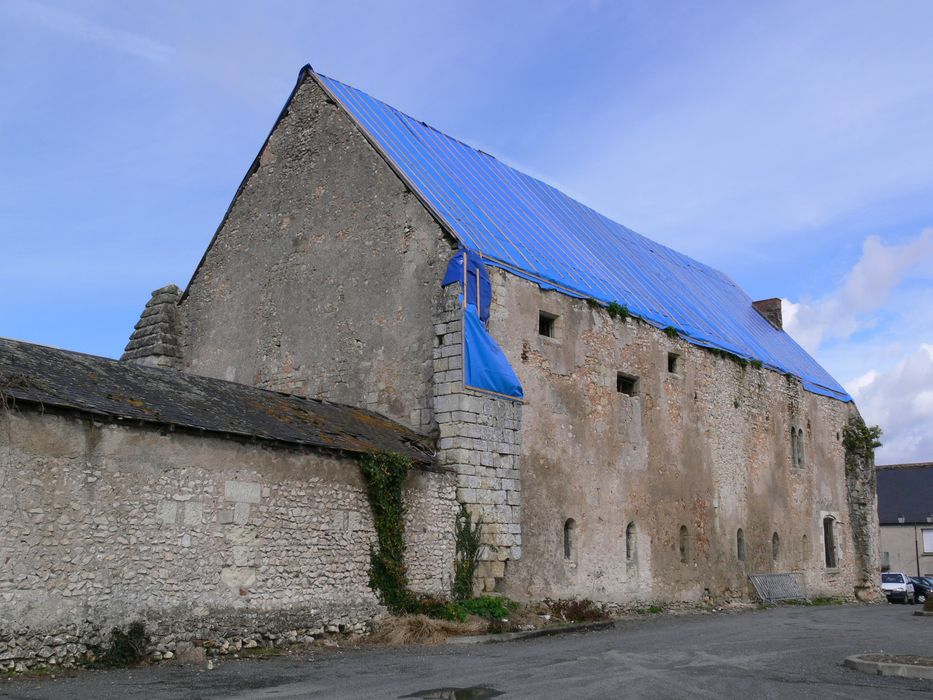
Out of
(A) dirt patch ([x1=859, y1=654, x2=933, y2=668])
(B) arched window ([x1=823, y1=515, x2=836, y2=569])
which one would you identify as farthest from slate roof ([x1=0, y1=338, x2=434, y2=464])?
(B) arched window ([x1=823, y1=515, x2=836, y2=569])

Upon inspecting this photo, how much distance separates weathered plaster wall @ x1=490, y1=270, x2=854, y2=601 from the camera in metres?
16.4

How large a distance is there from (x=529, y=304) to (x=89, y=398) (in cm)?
810

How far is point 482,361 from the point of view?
50.0 ft

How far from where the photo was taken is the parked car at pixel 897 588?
30.1 meters

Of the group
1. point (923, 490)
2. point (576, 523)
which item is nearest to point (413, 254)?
point (576, 523)

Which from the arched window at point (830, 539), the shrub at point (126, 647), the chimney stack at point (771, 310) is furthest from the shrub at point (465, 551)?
the chimney stack at point (771, 310)

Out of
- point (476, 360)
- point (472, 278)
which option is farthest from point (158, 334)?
point (476, 360)

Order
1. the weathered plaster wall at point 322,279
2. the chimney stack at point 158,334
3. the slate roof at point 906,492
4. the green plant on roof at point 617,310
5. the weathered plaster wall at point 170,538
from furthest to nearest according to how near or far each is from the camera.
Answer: the slate roof at point 906,492 < the chimney stack at point 158,334 < the green plant on roof at point 617,310 < the weathered plaster wall at point 322,279 < the weathered plaster wall at point 170,538

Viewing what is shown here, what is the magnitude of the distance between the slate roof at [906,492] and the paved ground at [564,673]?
35607 mm

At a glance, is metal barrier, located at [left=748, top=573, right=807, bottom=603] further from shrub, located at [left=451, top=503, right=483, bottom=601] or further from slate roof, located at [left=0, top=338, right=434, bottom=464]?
slate roof, located at [left=0, top=338, right=434, bottom=464]

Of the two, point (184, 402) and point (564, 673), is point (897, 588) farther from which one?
point (184, 402)

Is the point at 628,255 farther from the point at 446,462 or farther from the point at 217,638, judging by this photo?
the point at 217,638

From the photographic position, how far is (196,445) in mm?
11562

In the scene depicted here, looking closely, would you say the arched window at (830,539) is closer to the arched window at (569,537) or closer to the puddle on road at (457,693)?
the arched window at (569,537)
